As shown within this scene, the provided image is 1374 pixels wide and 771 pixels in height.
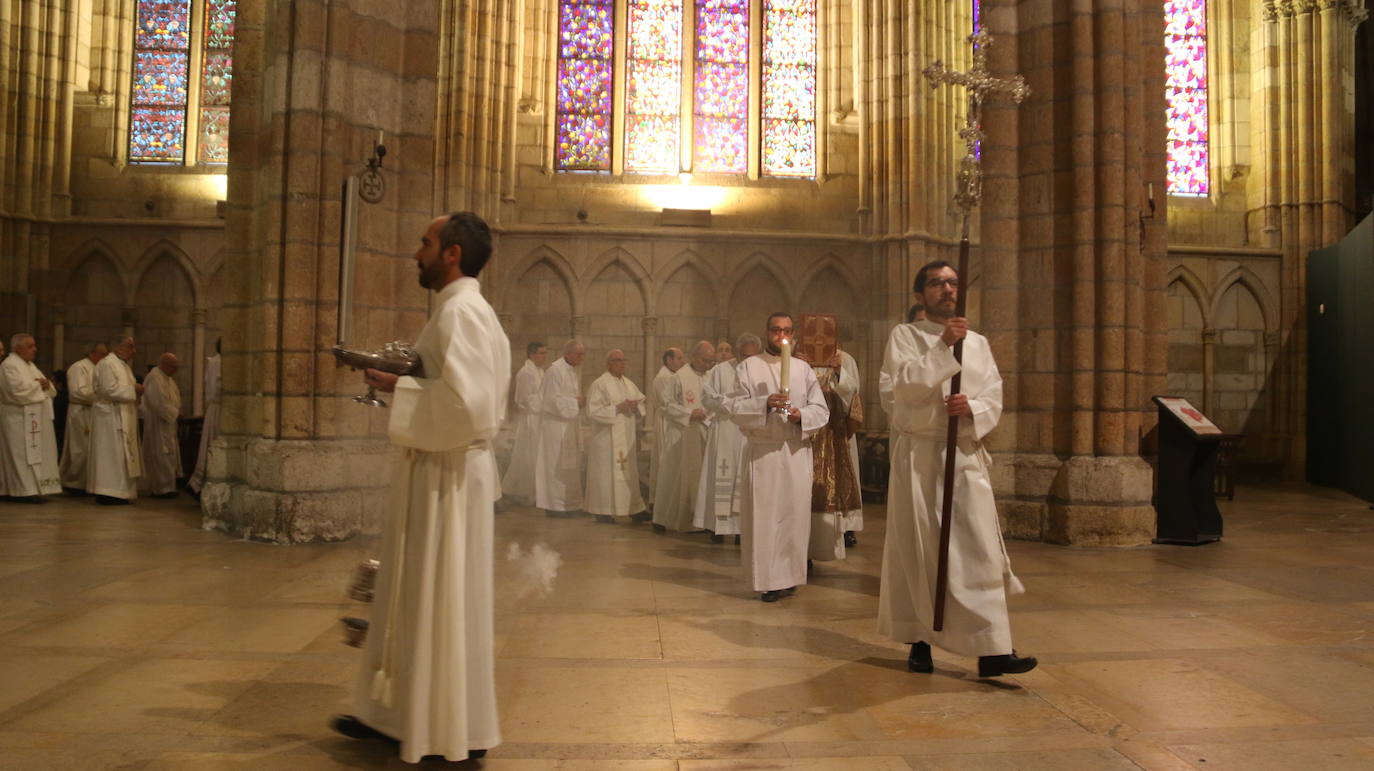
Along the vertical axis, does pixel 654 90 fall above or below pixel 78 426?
above

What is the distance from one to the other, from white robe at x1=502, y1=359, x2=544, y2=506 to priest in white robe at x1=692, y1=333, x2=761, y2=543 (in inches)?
121

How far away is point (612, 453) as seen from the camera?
11.0 m

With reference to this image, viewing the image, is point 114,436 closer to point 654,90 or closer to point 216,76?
point 216,76

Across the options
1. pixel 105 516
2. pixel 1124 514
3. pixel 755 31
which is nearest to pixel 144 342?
pixel 105 516

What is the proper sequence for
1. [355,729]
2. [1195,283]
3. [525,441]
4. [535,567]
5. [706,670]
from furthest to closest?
[1195,283]
[525,441]
[535,567]
[706,670]
[355,729]

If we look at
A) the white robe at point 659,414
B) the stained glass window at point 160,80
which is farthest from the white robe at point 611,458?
the stained glass window at point 160,80

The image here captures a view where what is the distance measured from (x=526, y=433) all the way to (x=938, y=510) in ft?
28.0

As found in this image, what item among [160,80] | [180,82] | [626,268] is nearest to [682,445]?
[626,268]

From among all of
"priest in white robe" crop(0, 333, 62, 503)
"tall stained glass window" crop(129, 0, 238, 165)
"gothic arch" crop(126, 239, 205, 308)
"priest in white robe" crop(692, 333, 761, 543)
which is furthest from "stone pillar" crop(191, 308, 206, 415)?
"priest in white robe" crop(692, 333, 761, 543)

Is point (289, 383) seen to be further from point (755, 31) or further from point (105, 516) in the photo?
point (755, 31)

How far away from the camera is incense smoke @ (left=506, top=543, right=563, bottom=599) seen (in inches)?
249

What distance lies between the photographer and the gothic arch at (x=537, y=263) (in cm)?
1623

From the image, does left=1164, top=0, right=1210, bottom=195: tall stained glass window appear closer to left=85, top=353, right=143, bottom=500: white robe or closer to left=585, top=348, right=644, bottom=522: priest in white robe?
left=585, top=348, right=644, bottom=522: priest in white robe

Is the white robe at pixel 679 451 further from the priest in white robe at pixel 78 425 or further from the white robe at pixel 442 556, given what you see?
the priest in white robe at pixel 78 425
